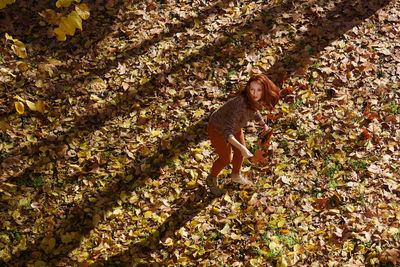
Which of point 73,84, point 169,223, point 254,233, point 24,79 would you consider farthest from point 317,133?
point 24,79

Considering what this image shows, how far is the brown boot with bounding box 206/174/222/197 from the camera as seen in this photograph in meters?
4.20

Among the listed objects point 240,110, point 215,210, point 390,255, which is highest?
point 240,110

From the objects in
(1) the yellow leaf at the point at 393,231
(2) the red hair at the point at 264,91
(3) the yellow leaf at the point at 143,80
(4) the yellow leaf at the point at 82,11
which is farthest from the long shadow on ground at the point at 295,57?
(4) the yellow leaf at the point at 82,11

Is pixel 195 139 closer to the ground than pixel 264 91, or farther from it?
closer to the ground

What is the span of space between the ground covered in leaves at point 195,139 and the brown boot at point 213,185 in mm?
94

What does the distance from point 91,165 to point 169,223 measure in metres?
1.36

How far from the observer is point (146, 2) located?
6441 mm

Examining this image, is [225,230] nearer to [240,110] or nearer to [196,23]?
→ [240,110]

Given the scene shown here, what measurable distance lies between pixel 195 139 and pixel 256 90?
176cm

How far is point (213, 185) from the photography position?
4230 mm

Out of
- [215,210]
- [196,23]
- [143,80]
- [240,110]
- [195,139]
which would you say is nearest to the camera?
[240,110]

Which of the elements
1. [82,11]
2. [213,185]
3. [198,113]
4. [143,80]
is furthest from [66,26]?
[143,80]

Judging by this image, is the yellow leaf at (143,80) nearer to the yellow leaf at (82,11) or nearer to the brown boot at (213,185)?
the brown boot at (213,185)

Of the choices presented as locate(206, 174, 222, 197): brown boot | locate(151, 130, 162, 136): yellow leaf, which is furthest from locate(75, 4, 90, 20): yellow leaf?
locate(151, 130, 162, 136): yellow leaf
